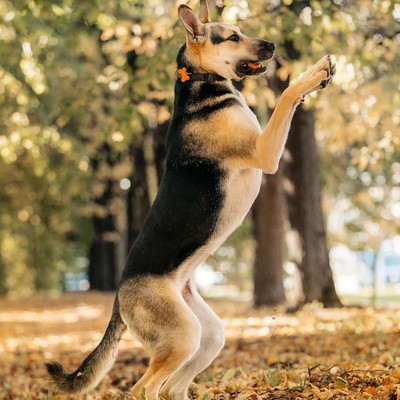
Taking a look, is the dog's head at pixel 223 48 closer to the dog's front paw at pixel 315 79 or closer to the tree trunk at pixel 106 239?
the dog's front paw at pixel 315 79

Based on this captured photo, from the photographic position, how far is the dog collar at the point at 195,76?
4793mm

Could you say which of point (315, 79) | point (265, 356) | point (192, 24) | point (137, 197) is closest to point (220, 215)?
point (315, 79)

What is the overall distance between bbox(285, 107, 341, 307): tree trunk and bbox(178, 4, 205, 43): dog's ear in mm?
8437

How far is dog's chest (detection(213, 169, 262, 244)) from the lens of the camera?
471 cm

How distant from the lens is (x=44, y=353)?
37.7 feet

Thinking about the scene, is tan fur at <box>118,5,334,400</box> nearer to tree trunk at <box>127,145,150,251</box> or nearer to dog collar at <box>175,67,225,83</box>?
dog collar at <box>175,67,225,83</box>

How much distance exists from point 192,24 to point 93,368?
2.43 meters

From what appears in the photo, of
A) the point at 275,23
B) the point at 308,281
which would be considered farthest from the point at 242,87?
the point at 308,281

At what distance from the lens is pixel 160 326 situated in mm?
4527

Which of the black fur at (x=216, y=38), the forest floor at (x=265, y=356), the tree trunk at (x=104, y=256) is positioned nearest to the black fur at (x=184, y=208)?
the black fur at (x=216, y=38)

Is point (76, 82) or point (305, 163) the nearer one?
point (305, 163)

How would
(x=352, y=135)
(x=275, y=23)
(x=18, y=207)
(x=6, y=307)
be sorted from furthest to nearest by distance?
(x=18, y=207) → (x=6, y=307) → (x=352, y=135) → (x=275, y=23)

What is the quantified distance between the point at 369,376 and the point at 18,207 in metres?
22.6

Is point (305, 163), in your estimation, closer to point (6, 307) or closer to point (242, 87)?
point (242, 87)
